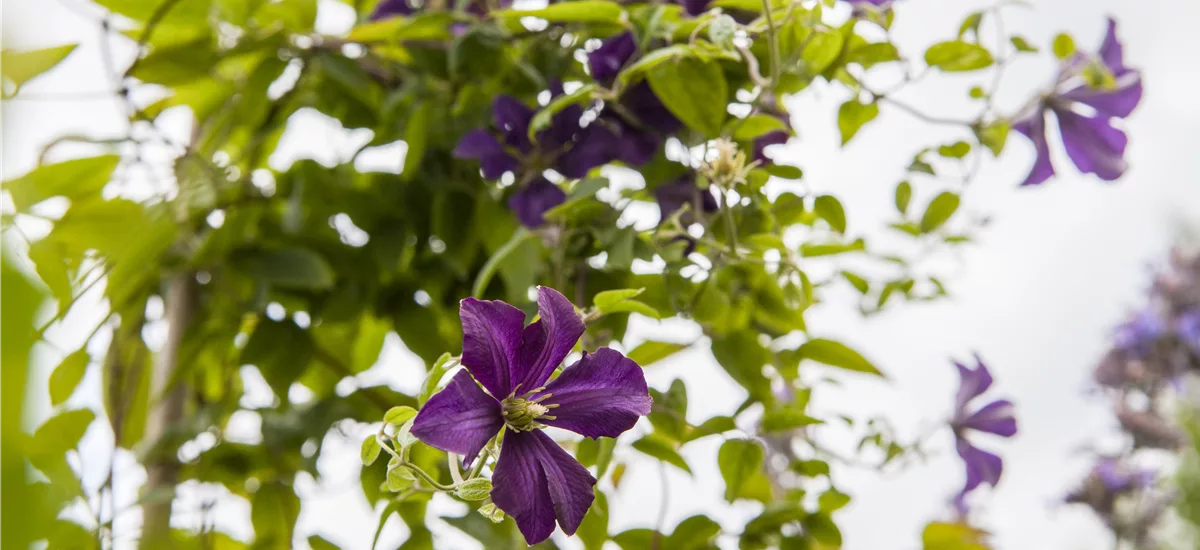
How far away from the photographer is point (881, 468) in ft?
1.66

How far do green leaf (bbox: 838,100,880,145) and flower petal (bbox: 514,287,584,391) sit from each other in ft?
0.79

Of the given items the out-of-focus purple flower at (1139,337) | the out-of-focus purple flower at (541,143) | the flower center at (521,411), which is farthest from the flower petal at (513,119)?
the out-of-focus purple flower at (1139,337)

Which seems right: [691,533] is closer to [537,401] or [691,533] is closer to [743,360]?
[743,360]

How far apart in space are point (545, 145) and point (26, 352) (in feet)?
1.34

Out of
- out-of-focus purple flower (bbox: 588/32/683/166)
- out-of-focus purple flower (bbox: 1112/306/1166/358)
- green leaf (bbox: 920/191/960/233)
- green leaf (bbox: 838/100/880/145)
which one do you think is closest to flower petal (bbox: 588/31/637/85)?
out-of-focus purple flower (bbox: 588/32/683/166)

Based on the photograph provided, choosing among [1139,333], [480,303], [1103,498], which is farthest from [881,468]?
[1139,333]

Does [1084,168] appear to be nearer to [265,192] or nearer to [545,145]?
[545,145]

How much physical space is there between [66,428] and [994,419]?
0.53 metres

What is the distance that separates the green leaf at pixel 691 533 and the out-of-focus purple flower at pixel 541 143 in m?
0.18

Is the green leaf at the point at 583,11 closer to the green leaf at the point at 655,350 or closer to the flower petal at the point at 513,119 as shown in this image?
the flower petal at the point at 513,119

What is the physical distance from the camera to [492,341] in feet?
0.86

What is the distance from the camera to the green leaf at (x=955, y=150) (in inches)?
19.4

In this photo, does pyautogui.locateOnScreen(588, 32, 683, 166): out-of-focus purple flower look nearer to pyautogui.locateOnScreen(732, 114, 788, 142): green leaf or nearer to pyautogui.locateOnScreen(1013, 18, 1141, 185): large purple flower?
pyautogui.locateOnScreen(732, 114, 788, 142): green leaf

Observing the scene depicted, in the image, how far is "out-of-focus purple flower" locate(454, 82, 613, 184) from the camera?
0.45 metres
